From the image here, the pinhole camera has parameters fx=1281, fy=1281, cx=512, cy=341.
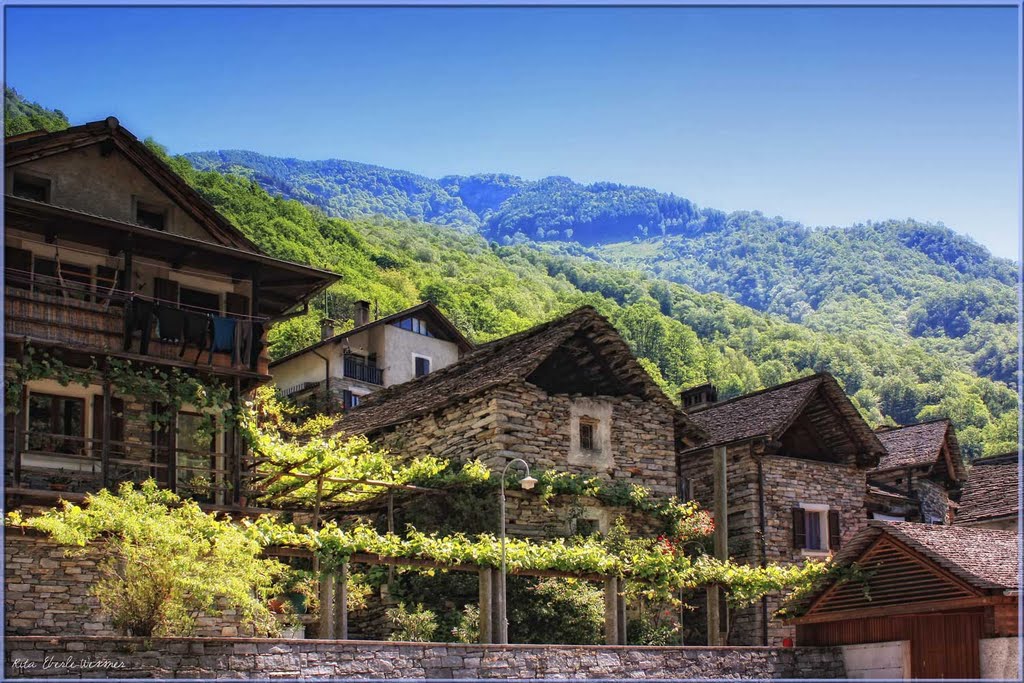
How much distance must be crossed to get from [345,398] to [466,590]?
29.7 metres

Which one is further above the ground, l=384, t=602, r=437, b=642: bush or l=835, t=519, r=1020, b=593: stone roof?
l=835, t=519, r=1020, b=593: stone roof

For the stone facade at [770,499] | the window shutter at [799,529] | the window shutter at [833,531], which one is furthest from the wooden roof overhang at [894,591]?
the window shutter at [833,531]

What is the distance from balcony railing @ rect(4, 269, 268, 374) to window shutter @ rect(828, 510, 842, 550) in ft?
64.6

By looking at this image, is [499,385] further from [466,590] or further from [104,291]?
[104,291]

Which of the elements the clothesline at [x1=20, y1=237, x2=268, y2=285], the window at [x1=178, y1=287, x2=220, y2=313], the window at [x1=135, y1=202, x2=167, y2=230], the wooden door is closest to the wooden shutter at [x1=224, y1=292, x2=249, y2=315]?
the window at [x1=178, y1=287, x2=220, y2=313]

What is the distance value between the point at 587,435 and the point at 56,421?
1379 centimetres

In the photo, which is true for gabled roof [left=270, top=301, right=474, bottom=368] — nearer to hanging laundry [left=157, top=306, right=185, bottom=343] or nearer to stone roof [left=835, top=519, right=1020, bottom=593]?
hanging laundry [left=157, top=306, right=185, bottom=343]

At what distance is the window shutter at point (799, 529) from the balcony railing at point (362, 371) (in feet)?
90.3

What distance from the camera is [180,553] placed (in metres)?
20.6

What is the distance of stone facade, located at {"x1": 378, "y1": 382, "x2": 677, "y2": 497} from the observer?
3247cm

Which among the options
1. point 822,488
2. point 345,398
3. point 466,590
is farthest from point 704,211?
point 466,590

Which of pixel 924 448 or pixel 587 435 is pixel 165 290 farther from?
pixel 924 448

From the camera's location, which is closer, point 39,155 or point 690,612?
point 39,155

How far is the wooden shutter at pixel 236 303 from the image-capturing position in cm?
3080
